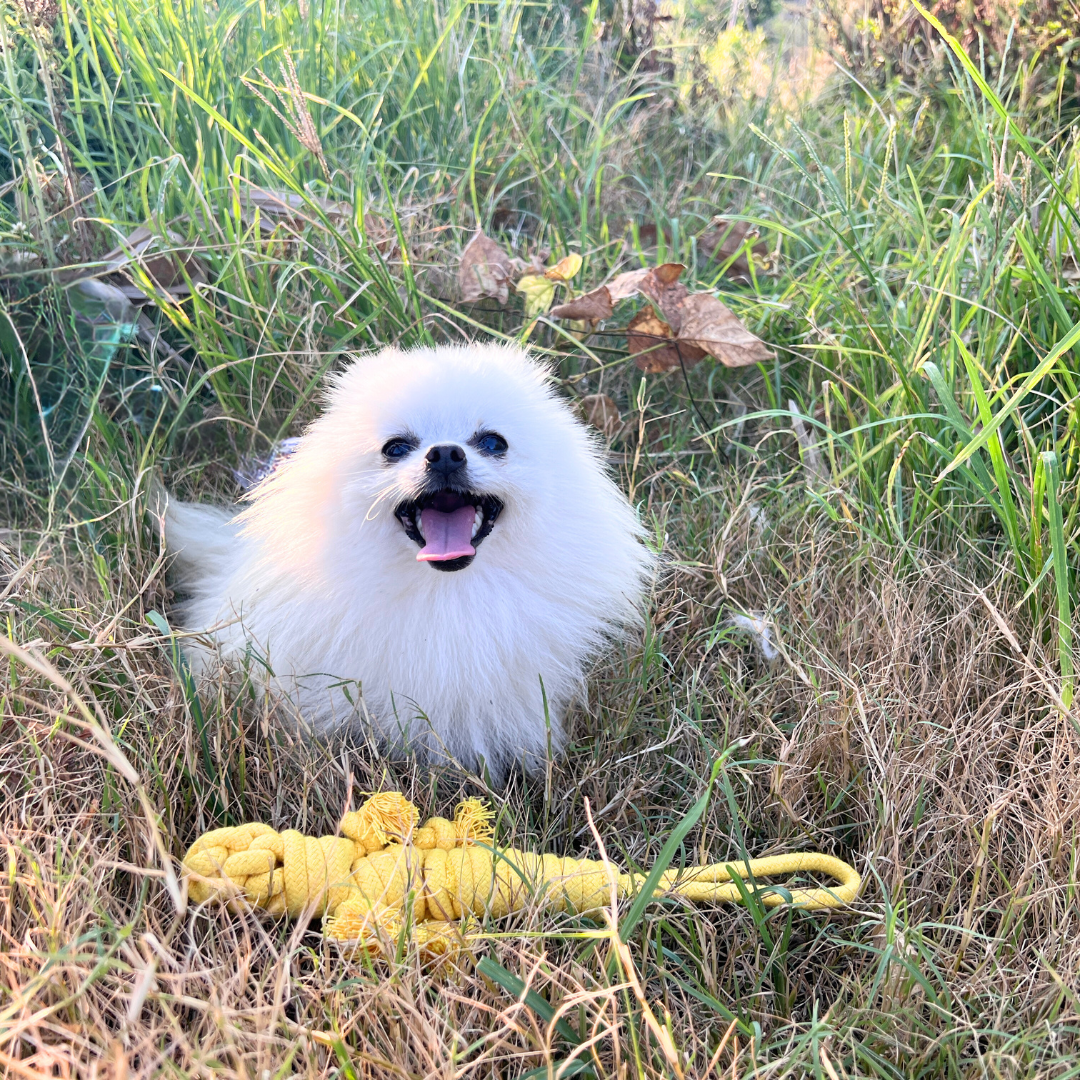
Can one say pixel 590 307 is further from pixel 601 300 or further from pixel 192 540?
pixel 192 540

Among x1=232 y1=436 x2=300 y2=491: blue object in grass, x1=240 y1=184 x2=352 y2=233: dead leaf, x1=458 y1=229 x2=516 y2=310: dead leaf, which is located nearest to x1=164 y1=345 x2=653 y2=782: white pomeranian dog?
x1=232 y1=436 x2=300 y2=491: blue object in grass

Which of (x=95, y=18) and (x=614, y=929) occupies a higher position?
(x=95, y=18)

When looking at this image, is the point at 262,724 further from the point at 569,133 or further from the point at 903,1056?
the point at 569,133

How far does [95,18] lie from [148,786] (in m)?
2.42

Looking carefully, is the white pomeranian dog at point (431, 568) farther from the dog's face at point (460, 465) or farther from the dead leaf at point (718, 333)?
the dead leaf at point (718, 333)

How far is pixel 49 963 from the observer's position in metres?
1.33

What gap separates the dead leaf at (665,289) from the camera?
270cm

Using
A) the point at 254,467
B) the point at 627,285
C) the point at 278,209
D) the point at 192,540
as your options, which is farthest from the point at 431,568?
the point at 278,209

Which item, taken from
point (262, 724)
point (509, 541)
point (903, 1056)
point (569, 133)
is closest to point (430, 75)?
point (569, 133)

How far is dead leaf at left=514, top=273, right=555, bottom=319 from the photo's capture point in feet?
9.27

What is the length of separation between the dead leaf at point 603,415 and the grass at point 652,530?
0.09m

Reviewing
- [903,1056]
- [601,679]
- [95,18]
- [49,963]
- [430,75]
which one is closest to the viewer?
[49,963]

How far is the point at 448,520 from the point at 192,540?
816 mm

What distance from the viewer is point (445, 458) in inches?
71.3
